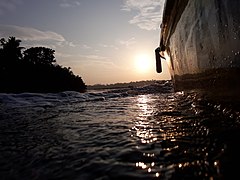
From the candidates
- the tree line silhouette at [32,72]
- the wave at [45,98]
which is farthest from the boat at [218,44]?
the tree line silhouette at [32,72]

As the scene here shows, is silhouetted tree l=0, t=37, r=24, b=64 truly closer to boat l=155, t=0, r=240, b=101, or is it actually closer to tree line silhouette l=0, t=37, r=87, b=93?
tree line silhouette l=0, t=37, r=87, b=93

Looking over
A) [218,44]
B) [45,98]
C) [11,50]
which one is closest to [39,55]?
[11,50]

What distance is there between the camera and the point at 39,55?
3322cm

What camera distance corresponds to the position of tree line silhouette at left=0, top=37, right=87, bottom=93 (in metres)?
27.6

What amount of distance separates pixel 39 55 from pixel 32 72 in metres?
5.11

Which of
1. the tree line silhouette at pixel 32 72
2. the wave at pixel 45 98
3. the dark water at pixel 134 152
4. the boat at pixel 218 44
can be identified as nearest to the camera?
the dark water at pixel 134 152

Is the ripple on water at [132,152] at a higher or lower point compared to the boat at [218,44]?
lower

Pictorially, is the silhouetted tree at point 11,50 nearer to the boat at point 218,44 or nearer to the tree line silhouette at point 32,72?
the tree line silhouette at point 32,72

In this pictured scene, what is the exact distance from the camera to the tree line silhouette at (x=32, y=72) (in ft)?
90.5

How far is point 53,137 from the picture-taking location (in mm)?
2512

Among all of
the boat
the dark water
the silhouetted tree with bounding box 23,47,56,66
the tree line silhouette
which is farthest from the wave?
the silhouetted tree with bounding box 23,47,56,66

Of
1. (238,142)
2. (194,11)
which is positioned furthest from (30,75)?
(238,142)

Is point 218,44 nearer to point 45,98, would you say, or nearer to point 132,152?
point 132,152

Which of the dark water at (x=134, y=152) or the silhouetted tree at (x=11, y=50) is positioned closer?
the dark water at (x=134, y=152)
